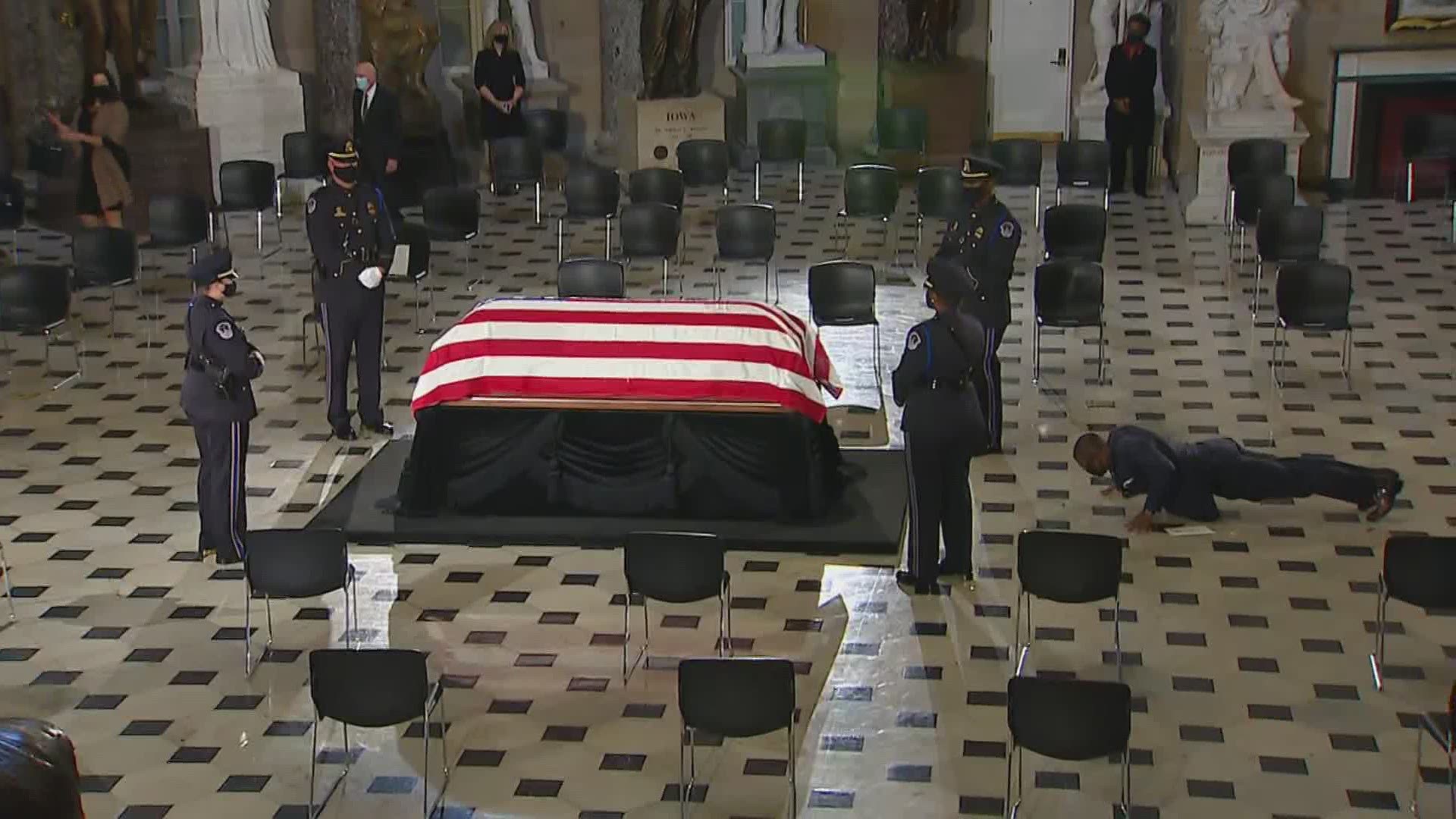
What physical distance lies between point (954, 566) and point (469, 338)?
259 centimetres

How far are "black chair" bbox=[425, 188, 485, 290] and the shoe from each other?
21.7ft

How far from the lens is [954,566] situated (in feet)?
28.3

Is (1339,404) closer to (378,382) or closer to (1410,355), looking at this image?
(1410,355)

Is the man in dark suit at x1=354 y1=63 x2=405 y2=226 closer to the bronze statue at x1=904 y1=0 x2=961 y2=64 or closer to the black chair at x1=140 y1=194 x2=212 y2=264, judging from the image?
the black chair at x1=140 y1=194 x2=212 y2=264

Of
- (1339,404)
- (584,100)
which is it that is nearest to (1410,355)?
(1339,404)

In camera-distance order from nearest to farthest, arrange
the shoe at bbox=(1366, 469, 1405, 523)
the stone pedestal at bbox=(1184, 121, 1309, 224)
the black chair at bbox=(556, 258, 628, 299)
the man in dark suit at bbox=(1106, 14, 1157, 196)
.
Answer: the shoe at bbox=(1366, 469, 1405, 523) → the black chair at bbox=(556, 258, 628, 299) → the stone pedestal at bbox=(1184, 121, 1309, 224) → the man in dark suit at bbox=(1106, 14, 1157, 196)

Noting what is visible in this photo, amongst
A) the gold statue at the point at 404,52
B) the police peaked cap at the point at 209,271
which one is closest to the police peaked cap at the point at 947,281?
the police peaked cap at the point at 209,271

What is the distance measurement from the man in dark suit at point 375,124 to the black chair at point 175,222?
4.61 feet

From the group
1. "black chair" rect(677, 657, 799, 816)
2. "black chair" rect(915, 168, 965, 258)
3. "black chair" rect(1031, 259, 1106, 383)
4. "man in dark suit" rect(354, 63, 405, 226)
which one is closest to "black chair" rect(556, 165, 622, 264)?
"man in dark suit" rect(354, 63, 405, 226)

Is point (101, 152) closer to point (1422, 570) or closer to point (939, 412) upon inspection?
point (939, 412)

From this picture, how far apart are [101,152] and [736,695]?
32.8 feet

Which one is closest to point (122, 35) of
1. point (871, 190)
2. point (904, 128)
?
point (904, 128)

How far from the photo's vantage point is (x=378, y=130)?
14.2 meters

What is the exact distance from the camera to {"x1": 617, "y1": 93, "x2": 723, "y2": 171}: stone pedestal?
56.0ft
